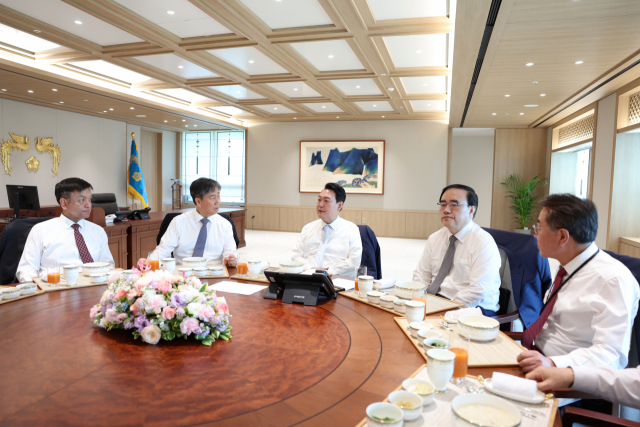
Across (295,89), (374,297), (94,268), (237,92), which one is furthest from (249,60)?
(374,297)

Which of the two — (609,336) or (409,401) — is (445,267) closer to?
(609,336)

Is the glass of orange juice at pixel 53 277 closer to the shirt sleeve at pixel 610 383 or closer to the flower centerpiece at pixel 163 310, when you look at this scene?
the flower centerpiece at pixel 163 310

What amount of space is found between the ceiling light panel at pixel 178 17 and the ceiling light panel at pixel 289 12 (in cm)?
57

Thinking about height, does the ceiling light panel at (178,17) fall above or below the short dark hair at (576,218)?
above

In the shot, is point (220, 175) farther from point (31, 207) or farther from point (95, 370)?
point (95, 370)

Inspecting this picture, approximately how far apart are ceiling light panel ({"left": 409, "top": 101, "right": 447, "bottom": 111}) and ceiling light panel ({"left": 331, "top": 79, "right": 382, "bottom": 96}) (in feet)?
4.23

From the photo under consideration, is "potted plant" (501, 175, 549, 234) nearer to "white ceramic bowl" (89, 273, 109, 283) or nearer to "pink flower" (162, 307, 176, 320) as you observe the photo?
"white ceramic bowl" (89, 273, 109, 283)

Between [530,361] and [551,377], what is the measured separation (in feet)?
0.25

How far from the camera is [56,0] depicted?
13.2 ft

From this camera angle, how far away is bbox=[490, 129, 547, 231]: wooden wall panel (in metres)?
9.91

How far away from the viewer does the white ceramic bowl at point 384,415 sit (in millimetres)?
964

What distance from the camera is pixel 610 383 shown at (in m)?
1.32

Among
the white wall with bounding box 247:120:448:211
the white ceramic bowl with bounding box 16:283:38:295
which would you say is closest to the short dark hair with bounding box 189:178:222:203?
the white ceramic bowl with bounding box 16:283:38:295

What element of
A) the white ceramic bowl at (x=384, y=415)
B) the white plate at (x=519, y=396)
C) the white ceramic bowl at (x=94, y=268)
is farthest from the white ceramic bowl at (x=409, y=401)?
the white ceramic bowl at (x=94, y=268)
